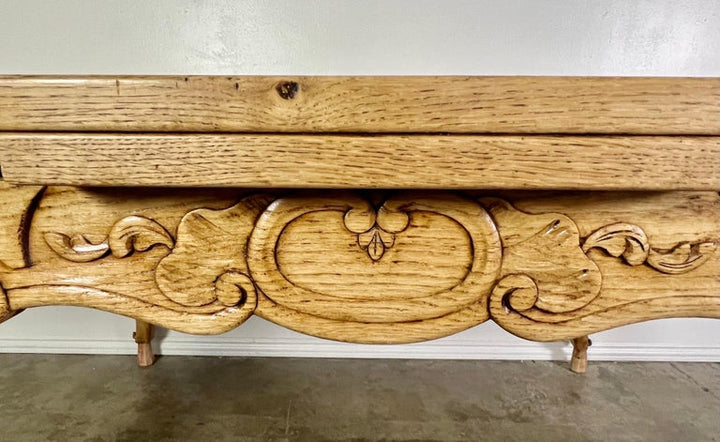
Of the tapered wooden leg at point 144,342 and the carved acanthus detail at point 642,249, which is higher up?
the carved acanthus detail at point 642,249

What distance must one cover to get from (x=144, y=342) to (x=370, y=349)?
2.26ft

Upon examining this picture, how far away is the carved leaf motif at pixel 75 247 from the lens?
48 cm

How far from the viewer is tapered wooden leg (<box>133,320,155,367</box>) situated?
1260mm

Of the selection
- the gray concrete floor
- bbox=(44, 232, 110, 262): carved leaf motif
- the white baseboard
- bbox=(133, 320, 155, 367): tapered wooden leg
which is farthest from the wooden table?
the white baseboard

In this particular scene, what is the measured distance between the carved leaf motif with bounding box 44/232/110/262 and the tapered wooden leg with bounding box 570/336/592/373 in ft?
4.09

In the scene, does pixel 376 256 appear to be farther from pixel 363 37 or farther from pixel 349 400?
pixel 363 37

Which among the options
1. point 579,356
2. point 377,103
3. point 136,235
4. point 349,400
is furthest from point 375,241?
point 579,356

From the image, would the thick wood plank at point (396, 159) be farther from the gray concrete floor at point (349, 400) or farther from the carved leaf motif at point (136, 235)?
the gray concrete floor at point (349, 400)

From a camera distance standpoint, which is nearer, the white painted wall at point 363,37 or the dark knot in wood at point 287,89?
the dark knot in wood at point 287,89

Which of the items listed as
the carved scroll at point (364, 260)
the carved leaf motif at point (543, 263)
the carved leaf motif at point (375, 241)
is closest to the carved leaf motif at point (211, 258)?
the carved scroll at point (364, 260)

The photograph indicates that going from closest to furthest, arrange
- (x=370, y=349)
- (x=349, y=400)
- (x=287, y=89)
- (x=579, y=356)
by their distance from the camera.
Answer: (x=287, y=89) → (x=349, y=400) → (x=579, y=356) → (x=370, y=349)

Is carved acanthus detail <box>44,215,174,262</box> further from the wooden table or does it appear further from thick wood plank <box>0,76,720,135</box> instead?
thick wood plank <box>0,76,720,135</box>

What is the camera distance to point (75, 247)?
0.49 meters

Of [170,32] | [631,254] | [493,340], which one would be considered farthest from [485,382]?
[170,32]
